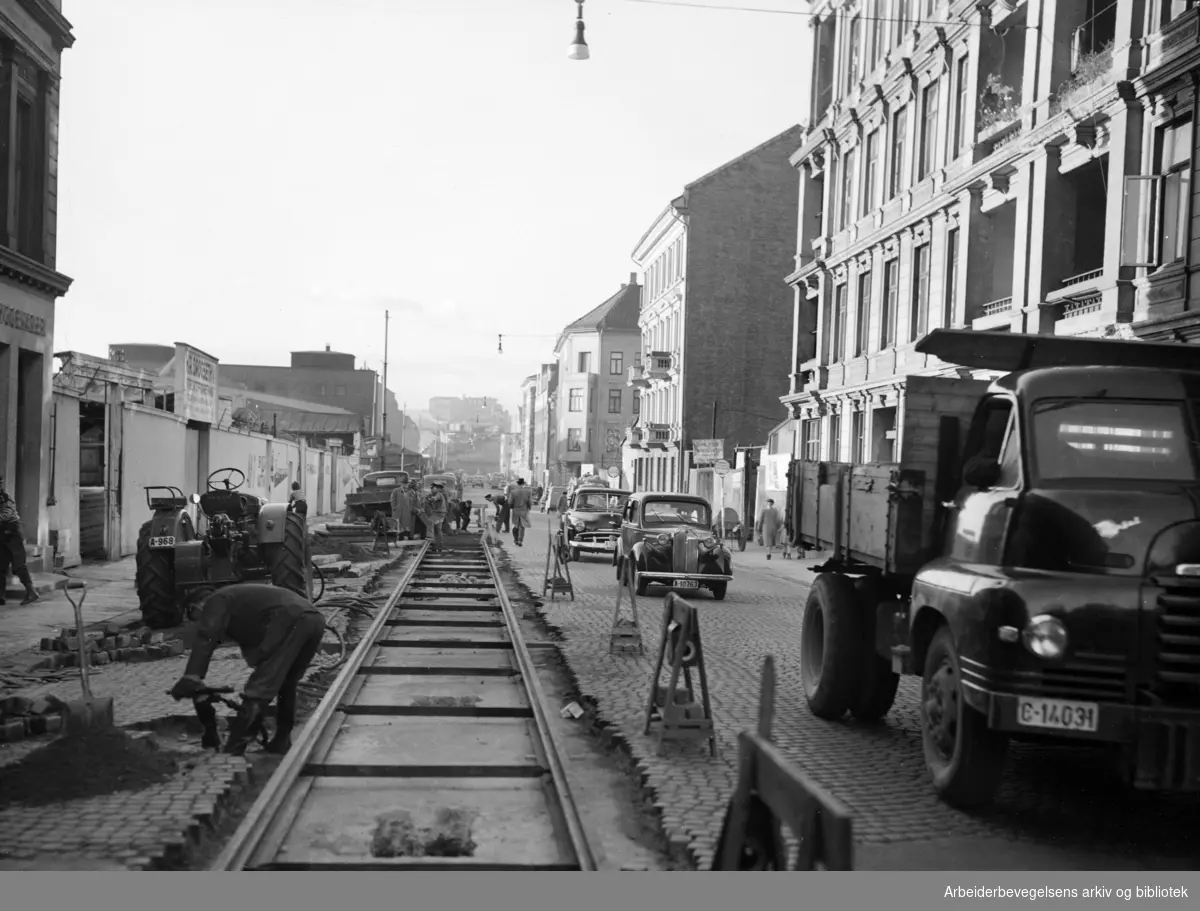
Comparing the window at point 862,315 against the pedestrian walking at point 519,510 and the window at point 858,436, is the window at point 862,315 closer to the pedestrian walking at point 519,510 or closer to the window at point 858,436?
the window at point 858,436

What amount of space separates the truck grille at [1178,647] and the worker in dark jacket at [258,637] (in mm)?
4995

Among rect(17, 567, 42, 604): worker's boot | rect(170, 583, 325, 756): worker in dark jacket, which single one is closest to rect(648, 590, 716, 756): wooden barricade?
rect(170, 583, 325, 756): worker in dark jacket

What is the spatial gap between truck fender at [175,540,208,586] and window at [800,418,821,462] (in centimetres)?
2492

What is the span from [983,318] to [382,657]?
56.7ft

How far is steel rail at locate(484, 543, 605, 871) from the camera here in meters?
6.06

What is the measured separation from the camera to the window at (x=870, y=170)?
33969 millimetres

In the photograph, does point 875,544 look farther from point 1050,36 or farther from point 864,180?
point 864,180

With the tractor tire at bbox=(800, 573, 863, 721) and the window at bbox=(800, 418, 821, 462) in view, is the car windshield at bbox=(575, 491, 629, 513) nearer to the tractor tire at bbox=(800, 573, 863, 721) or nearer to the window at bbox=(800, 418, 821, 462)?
the window at bbox=(800, 418, 821, 462)

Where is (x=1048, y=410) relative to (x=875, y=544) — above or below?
above

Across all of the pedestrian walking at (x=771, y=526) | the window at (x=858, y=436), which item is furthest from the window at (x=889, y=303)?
the pedestrian walking at (x=771, y=526)

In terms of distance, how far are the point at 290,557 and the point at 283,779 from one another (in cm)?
689

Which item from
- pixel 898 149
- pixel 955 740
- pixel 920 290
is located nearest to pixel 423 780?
pixel 955 740

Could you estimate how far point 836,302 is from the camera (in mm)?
37094

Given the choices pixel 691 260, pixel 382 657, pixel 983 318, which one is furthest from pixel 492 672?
pixel 691 260
